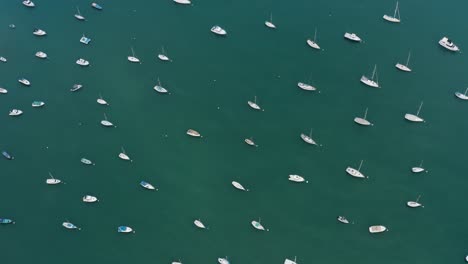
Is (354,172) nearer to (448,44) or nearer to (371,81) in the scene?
(371,81)

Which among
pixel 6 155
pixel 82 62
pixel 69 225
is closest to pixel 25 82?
pixel 82 62

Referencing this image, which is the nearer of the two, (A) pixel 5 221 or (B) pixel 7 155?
(A) pixel 5 221

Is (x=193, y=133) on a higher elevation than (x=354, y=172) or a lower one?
lower

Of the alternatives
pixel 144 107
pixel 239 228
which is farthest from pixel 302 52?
pixel 239 228

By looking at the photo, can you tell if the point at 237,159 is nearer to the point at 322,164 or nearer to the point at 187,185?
the point at 187,185

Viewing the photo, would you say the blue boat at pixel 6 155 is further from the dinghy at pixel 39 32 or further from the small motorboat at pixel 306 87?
the small motorboat at pixel 306 87
